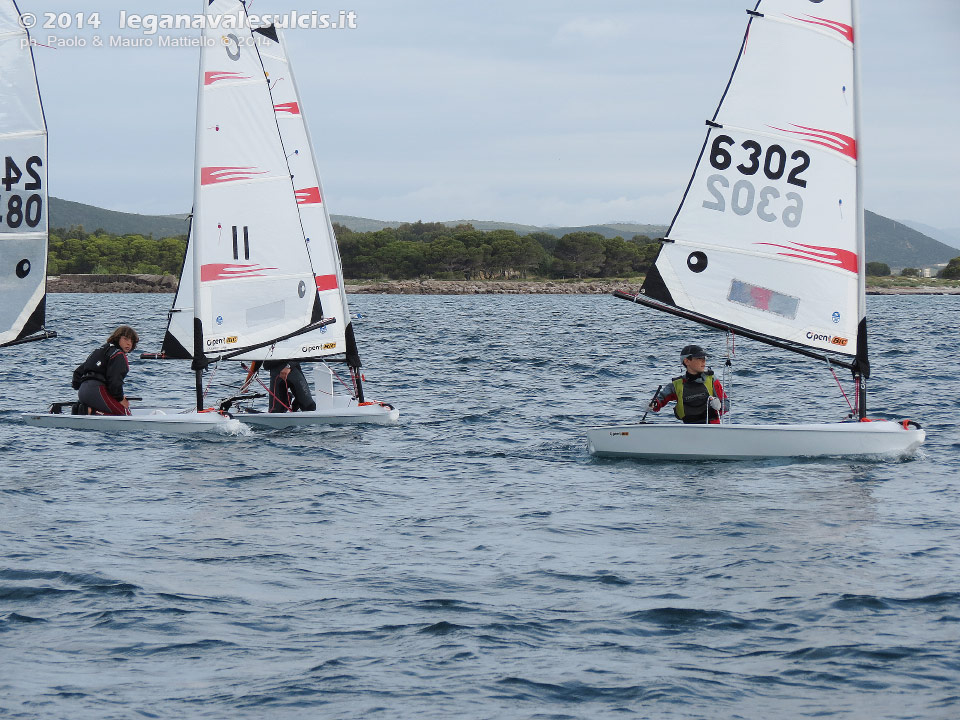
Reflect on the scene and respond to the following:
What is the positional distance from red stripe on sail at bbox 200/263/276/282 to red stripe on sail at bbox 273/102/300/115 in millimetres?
3883

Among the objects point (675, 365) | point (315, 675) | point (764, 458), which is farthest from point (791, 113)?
point (675, 365)

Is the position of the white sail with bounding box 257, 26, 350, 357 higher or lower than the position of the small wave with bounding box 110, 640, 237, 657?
higher

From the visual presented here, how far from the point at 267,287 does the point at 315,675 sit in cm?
1343

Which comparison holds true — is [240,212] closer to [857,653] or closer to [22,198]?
[22,198]

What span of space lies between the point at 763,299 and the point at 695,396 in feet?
5.83

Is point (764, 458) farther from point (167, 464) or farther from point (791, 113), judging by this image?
point (167, 464)

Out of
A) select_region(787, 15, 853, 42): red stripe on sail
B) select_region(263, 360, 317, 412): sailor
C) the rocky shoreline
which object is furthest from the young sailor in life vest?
the rocky shoreline

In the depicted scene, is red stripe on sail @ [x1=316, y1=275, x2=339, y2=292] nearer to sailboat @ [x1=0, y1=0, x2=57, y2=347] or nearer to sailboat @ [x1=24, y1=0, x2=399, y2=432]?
sailboat @ [x1=24, y1=0, x2=399, y2=432]

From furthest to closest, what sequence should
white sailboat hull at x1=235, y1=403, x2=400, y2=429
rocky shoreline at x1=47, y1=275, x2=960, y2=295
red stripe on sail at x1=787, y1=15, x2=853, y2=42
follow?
1. rocky shoreline at x1=47, y1=275, x2=960, y2=295
2. white sailboat hull at x1=235, y1=403, x2=400, y2=429
3. red stripe on sail at x1=787, y1=15, x2=853, y2=42

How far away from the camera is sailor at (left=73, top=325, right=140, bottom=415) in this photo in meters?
18.6

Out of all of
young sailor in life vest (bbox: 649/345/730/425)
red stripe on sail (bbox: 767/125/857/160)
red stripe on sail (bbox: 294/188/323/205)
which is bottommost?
young sailor in life vest (bbox: 649/345/730/425)

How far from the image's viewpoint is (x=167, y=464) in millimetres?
16469

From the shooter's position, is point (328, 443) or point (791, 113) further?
point (328, 443)

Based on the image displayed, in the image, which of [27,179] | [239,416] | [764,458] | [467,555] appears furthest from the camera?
[239,416]
